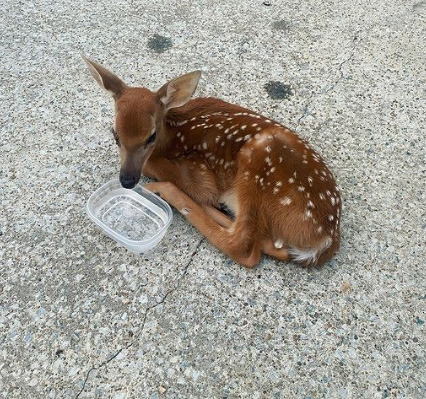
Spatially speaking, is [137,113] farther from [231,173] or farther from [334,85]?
[334,85]

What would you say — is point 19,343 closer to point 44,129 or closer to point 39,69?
point 44,129

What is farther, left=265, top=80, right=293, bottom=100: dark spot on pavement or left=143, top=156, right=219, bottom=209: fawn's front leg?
left=265, top=80, right=293, bottom=100: dark spot on pavement

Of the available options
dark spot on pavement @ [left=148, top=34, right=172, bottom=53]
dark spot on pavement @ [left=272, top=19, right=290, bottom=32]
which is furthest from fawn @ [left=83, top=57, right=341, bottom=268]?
dark spot on pavement @ [left=272, top=19, right=290, bottom=32]

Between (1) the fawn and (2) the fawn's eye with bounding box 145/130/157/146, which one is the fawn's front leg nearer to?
(1) the fawn

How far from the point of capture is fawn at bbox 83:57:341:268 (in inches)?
110

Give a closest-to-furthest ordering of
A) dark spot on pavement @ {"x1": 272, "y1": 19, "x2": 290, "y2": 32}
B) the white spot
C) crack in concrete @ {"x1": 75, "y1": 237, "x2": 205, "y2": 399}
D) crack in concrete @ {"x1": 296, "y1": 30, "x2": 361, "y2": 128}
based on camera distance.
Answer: crack in concrete @ {"x1": 75, "y1": 237, "x2": 205, "y2": 399} < the white spot < crack in concrete @ {"x1": 296, "y1": 30, "x2": 361, "y2": 128} < dark spot on pavement @ {"x1": 272, "y1": 19, "x2": 290, "y2": 32}

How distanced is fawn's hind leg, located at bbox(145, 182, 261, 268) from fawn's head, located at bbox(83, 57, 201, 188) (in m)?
0.28

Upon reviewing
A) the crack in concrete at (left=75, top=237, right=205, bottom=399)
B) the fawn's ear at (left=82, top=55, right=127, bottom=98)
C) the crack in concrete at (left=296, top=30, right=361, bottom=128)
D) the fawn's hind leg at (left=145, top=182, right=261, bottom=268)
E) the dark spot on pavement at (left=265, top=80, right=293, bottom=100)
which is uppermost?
the fawn's ear at (left=82, top=55, right=127, bottom=98)

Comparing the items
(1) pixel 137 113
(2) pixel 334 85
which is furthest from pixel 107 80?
(2) pixel 334 85

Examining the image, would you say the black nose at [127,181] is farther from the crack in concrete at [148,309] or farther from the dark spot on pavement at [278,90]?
the dark spot on pavement at [278,90]

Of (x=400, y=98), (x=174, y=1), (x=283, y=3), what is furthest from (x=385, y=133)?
(x=174, y=1)

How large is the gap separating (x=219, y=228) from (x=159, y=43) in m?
1.97

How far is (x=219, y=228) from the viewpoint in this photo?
2.93 meters

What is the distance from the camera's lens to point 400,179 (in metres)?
3.35
